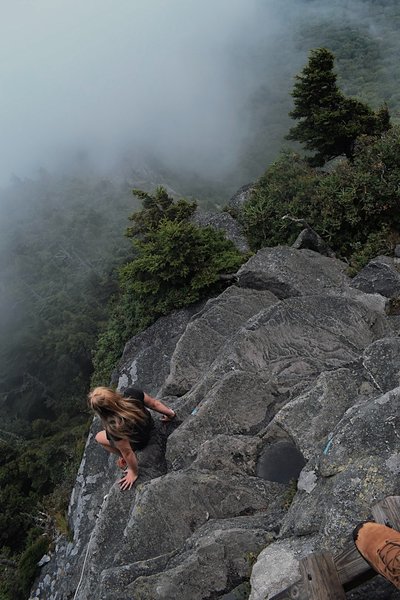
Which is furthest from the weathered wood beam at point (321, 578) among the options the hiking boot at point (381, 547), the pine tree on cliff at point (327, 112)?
the pine tree on cliff at point (327, 112)

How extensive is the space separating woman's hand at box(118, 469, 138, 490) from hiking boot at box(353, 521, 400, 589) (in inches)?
180

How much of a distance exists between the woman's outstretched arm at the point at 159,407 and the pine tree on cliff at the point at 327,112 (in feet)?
52.2

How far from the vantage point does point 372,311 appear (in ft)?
36.7

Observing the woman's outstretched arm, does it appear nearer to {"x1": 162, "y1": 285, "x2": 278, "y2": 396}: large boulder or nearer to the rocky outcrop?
{"x1": 162, "y1": 285, "x2": 278, "y2": 396}: large boulder

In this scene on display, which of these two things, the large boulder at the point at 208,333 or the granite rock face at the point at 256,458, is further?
the large boulder at the point at 208,333

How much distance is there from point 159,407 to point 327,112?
54.5ft

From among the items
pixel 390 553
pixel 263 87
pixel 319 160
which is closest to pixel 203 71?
pixel 263 87

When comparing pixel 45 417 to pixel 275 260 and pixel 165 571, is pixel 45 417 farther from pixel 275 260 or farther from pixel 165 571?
pixel 165 571

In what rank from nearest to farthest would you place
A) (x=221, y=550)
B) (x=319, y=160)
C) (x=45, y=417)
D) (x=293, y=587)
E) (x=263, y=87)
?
(x=293, y=587) < (x=221, y=550) < (x=319, y=160) < (x=45, y=417) < (x=263, y=87)

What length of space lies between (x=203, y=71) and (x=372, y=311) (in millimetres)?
167407

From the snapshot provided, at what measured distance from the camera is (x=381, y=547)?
3787 millimetres

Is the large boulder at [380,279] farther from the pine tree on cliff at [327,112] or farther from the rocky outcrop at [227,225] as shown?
the pine tree on cliff at [327,112]

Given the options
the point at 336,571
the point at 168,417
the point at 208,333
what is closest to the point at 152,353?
the point at 208,333

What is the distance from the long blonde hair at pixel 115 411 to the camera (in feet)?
21.4
